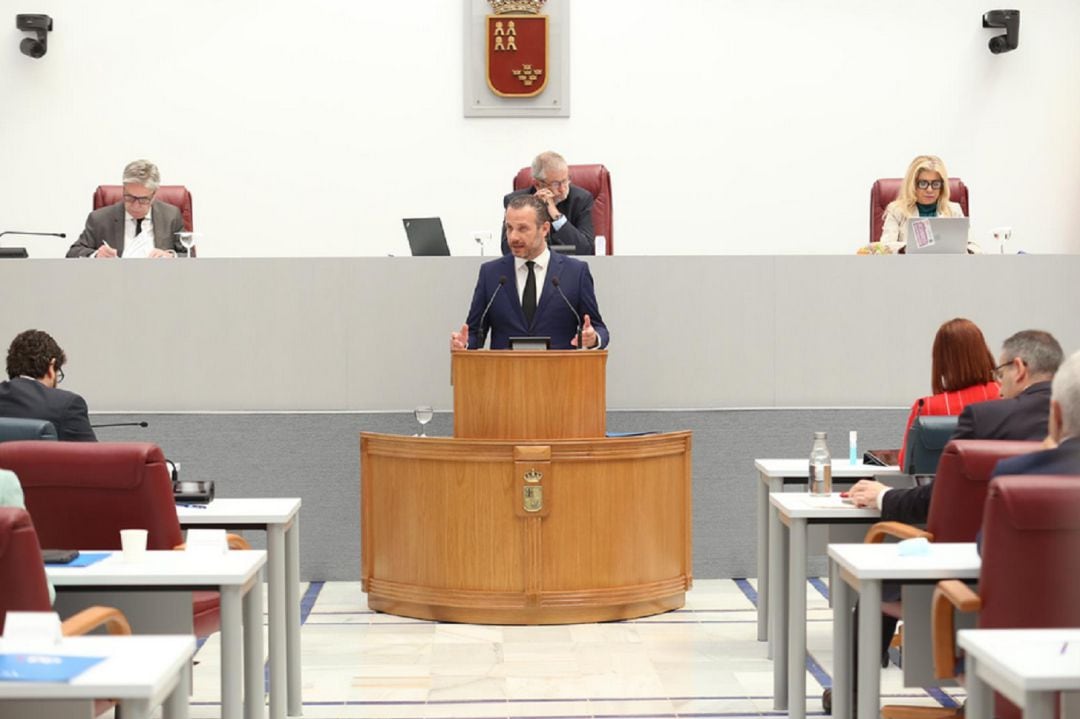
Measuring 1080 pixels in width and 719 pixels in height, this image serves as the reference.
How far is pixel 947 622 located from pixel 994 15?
305 inches

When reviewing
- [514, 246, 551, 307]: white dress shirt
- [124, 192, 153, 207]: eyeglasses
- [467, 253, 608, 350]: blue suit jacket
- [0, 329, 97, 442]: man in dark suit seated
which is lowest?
[0, 329, 97, 442]: man in dark suit seated

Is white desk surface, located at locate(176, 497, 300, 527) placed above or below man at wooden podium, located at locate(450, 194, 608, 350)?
Answer: below

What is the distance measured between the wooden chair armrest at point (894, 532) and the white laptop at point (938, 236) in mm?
3125

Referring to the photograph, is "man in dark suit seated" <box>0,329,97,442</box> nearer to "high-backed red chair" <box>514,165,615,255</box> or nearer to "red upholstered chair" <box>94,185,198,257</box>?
"red upholstered chair" <box>94,185,198,257</box>

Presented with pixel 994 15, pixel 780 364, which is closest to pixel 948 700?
pixel 780 364

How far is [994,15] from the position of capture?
10.4 metres

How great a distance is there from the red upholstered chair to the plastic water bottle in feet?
14.5

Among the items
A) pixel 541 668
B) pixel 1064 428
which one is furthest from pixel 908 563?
pixel 541 668

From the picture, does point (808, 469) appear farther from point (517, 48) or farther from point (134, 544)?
point (517, 48)

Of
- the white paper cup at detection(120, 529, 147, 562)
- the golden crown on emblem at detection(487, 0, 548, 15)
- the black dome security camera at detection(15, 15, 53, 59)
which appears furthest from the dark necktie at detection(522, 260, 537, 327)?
the black dome security camera at detection(15, 15, 53, 59)

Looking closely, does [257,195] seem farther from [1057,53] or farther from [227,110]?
[1057,53]

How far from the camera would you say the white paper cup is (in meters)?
3.69

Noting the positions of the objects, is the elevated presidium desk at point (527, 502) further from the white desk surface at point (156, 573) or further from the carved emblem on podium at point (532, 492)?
the white desk surface at point (156, 573)

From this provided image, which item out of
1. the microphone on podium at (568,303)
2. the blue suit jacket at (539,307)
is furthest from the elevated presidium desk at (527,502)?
the blue suit jacket at (539,307)
